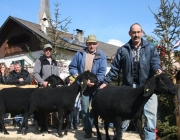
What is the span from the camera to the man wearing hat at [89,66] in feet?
20.7

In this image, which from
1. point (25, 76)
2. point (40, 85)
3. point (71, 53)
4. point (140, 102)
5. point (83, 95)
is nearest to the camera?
point (140, 102)

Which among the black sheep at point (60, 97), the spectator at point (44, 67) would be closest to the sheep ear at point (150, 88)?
the black sheep at point (60, 97)

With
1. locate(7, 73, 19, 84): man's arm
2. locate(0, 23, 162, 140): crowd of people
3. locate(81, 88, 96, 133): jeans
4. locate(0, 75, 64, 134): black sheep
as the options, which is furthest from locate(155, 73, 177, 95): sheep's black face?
locate(7, 73, 19, 84): man's arm

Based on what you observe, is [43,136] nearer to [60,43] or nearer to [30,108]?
[30,108]

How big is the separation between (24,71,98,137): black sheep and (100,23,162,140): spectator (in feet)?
4.18

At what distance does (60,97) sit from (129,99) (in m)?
2.23

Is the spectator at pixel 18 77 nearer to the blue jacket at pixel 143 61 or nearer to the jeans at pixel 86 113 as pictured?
the jeans at pixel 86 113

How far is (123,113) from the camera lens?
4.81 m

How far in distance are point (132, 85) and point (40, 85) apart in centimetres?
324

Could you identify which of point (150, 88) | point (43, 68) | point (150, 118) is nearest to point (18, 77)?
point (43, 68)

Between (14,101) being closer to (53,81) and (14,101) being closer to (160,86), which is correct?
(53,81)

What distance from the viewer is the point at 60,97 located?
256 inches

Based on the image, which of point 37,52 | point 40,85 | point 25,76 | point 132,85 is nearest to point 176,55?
point 132,85

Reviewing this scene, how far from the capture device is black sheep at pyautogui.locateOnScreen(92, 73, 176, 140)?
4.45 m
